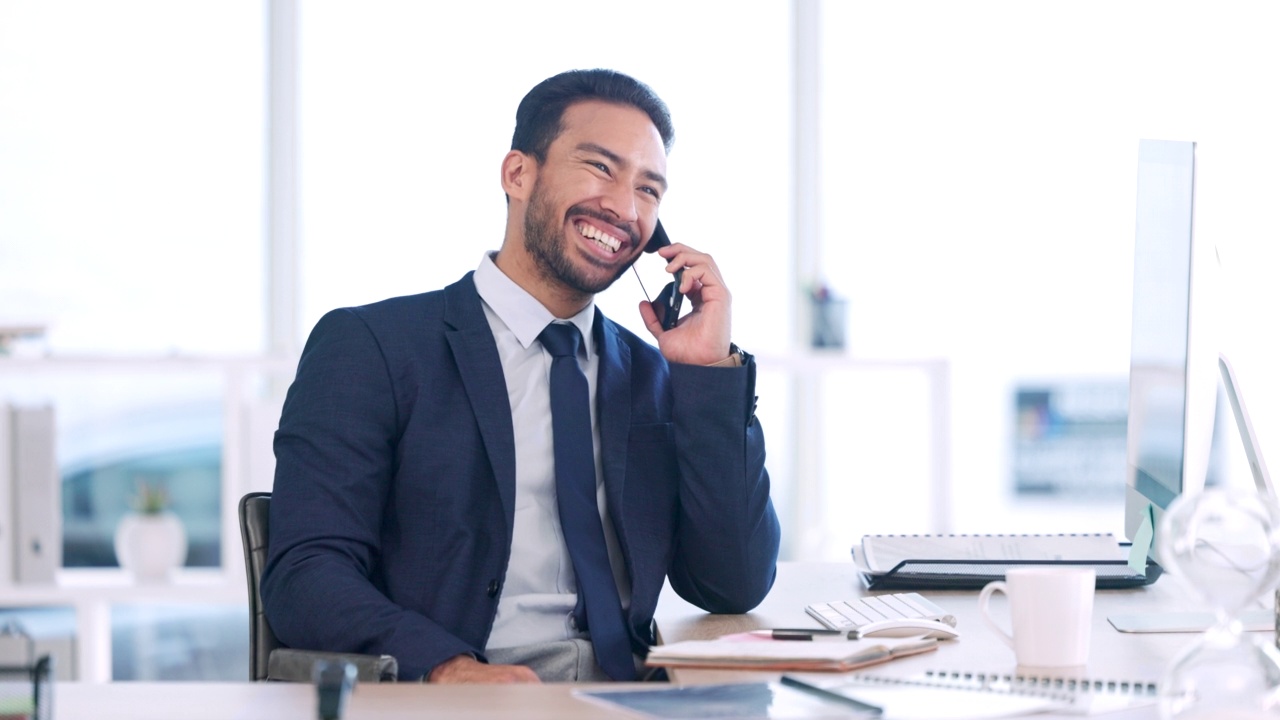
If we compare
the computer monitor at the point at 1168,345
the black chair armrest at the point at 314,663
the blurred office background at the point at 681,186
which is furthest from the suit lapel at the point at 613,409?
the blurred office background at the point at 681,186

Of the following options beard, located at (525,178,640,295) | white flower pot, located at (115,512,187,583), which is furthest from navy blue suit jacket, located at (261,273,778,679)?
white flower pot, located at (115,512,187,583)

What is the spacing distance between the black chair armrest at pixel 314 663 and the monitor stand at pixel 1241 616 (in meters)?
0.87

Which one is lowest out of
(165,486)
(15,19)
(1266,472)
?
(165,486)

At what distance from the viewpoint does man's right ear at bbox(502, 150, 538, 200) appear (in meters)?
2.10

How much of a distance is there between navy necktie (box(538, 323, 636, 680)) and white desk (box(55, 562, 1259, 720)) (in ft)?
0.32

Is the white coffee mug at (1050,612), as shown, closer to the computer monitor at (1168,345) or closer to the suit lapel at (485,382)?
the computer monitor at (1168,345)

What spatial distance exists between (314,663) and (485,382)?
0.48 m

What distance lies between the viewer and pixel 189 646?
4207 millimetres

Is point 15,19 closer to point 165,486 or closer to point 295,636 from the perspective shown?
point 165,486

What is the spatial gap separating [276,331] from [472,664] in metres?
2.85

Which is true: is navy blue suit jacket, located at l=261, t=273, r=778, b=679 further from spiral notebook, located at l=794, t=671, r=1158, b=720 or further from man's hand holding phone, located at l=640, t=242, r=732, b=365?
spiral notebook, located at l=794, t=671, r=1158, b=720

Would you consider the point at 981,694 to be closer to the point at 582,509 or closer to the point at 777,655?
the point at 777,655

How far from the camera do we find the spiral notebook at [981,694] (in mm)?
1156

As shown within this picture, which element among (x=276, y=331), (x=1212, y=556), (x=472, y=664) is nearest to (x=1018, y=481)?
(x=276, y=331)
